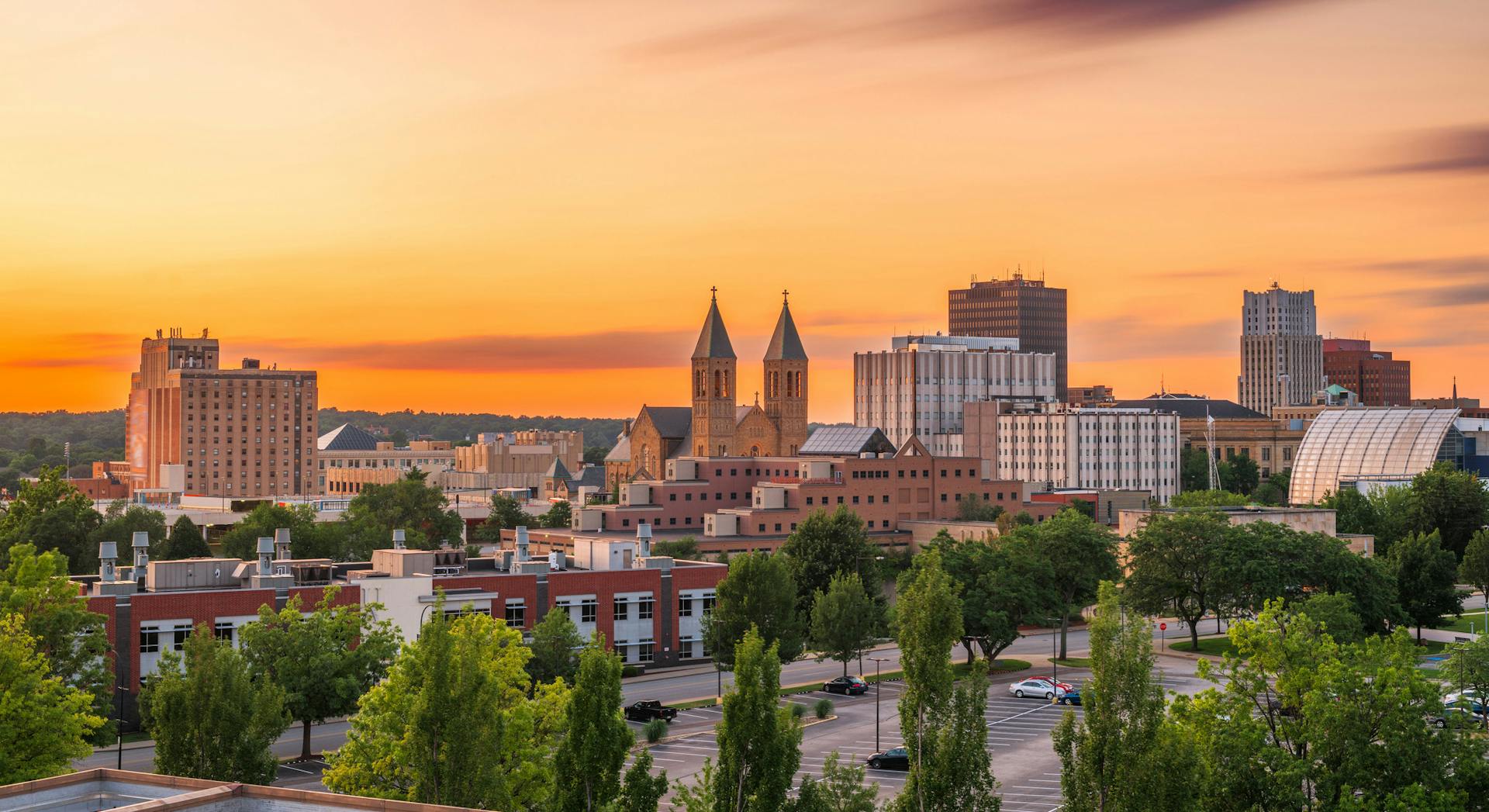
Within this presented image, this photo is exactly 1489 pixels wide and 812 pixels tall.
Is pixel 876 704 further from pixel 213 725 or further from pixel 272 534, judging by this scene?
pixel 272 534

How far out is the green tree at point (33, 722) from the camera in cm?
5906

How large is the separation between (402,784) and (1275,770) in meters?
28.2

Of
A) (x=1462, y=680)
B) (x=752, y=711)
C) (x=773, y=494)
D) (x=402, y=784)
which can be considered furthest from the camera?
(x=773, y=494)

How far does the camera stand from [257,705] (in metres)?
60.1

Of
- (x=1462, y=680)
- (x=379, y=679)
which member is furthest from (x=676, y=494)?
(x=1462, y=680)

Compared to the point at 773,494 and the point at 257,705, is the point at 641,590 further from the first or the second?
the point at 773,494

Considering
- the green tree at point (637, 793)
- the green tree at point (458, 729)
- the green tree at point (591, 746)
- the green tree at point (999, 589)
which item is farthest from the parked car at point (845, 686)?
the green tree at point (591, 746)

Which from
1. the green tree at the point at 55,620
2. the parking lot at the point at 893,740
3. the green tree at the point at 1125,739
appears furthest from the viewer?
the green tree at the point at 55,620

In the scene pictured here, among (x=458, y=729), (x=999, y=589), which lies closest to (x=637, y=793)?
Answer: (x=458, y=729)

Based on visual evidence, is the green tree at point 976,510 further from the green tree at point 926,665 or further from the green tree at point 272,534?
the green tree at point 926,665

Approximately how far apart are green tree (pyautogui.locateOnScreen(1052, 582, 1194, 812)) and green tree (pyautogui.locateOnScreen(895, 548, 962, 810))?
4191 mm

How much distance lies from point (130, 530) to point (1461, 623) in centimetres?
11711

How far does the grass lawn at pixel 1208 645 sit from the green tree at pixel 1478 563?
24560 mm

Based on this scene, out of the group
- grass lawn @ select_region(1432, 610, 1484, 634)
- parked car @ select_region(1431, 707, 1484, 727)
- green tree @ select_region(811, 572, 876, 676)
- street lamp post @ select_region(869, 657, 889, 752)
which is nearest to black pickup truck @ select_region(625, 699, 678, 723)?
street lamp post @ select_region(869, 657, 889, 752)
